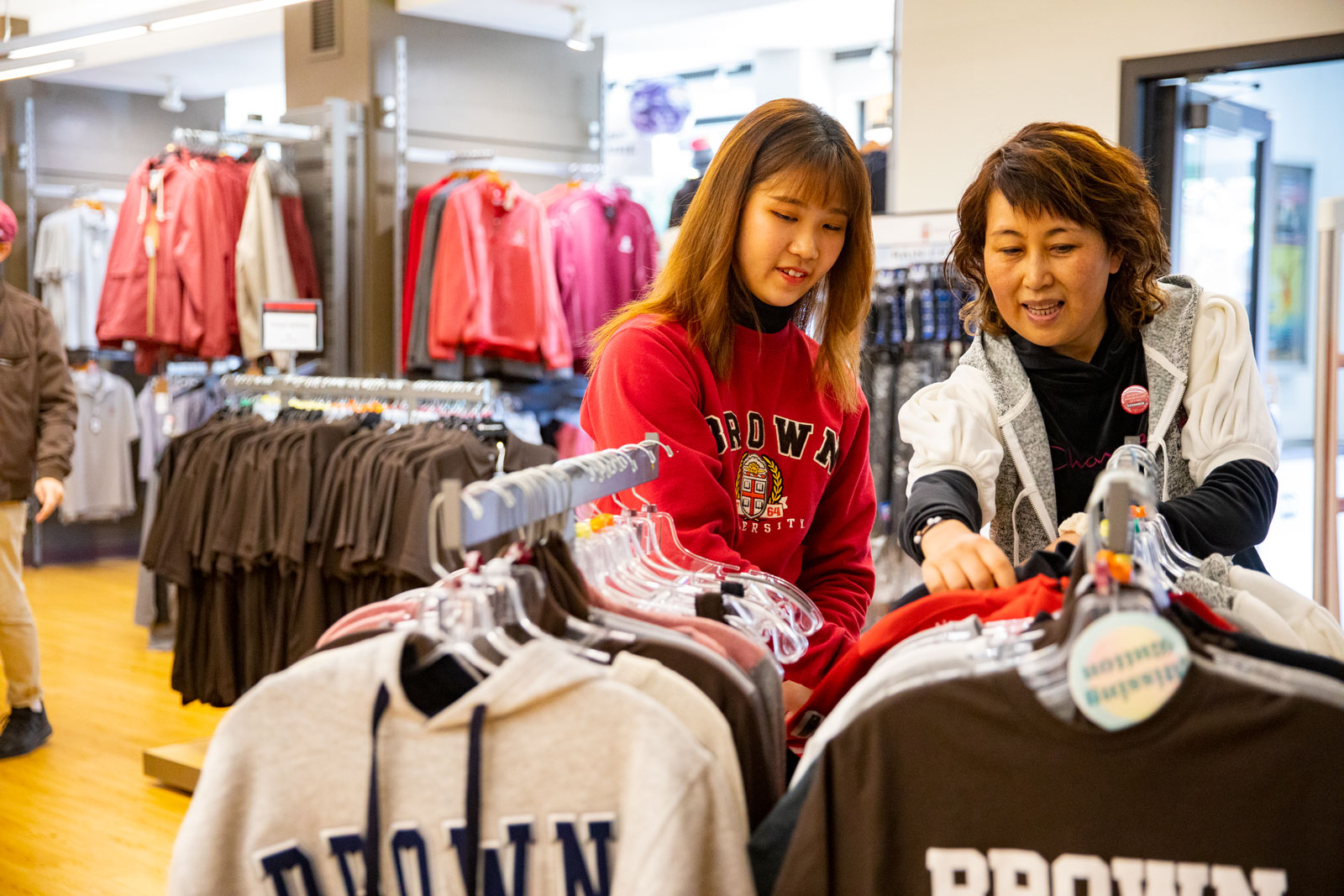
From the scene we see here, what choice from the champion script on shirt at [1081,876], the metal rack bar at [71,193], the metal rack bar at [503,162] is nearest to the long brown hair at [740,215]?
the champion script on shirt at [1081,876]

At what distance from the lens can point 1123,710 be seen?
0.87 m

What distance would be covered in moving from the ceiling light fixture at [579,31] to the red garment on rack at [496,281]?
0.92 m

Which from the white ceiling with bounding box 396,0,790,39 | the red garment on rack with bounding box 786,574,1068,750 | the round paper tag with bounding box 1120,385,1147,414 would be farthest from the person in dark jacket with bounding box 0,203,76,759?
the round paper tag with bounding box 1120,385,1147,414

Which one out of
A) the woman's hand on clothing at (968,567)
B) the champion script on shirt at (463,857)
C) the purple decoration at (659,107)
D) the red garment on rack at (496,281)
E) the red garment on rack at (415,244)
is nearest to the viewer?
the champion script on shirt at (463,857)

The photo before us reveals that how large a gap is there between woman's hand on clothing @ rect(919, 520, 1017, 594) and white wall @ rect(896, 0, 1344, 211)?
3051 millimetres

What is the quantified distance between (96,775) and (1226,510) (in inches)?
144

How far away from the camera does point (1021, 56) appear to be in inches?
157

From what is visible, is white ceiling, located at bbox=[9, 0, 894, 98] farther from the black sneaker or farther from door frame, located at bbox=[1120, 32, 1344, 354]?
the black sneaker

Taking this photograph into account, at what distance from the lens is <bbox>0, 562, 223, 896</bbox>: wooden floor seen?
310 cm

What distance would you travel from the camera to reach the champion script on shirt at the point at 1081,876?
889 mm

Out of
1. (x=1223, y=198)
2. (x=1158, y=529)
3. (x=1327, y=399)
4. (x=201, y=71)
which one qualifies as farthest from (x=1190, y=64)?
(x=201, y=71)

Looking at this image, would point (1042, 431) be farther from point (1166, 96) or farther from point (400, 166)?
point (400, 166)

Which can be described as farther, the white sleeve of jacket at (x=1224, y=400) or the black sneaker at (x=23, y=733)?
the black sneaker at (x=23, y=733)

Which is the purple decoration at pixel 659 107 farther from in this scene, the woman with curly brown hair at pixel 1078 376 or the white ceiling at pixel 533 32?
the woman with curly brown hair at pixel 1078 376
